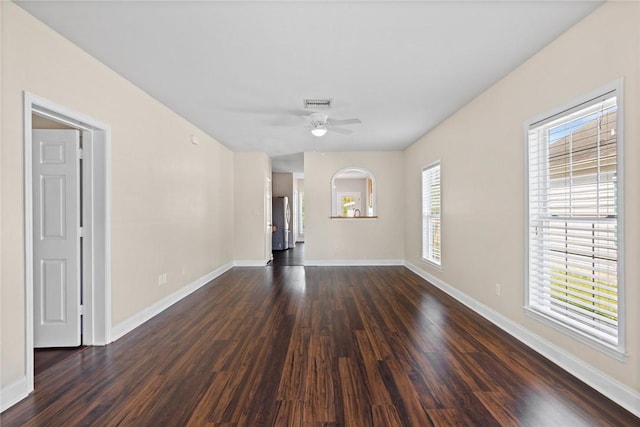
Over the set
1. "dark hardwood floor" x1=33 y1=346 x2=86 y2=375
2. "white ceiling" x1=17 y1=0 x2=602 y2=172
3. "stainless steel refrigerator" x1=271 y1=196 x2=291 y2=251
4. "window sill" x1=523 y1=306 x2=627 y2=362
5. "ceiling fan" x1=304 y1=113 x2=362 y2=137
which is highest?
"white ceiling" x1=17 y1=0 x2=602 y2=172

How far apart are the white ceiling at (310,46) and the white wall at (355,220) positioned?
9.77 ft

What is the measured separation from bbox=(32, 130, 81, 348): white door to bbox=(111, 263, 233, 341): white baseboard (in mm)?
339

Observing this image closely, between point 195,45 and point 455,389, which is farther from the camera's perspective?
point 195,45

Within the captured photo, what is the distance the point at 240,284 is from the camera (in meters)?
5.37

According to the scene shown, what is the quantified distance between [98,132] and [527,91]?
4.00 meters

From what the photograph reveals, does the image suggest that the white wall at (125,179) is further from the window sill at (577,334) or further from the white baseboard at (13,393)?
the window sill at (577,334)

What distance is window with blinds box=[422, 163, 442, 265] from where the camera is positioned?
536 centimetres

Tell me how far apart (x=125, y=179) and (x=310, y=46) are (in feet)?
7.49

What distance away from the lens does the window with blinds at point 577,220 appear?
6.95 feet

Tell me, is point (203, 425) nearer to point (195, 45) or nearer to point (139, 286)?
point (139, 286)

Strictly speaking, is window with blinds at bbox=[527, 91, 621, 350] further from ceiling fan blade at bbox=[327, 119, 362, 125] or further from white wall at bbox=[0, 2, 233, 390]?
white wall at bbox=[0, 2, 233, 390]

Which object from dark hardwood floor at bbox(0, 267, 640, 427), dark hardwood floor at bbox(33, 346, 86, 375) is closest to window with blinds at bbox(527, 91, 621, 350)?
dark hardwood floor at bbox(0, 267, 640, 427)

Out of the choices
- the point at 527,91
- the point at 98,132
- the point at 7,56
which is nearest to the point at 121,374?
the point at 98,132

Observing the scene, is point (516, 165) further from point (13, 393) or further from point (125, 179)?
point (13, 393)
